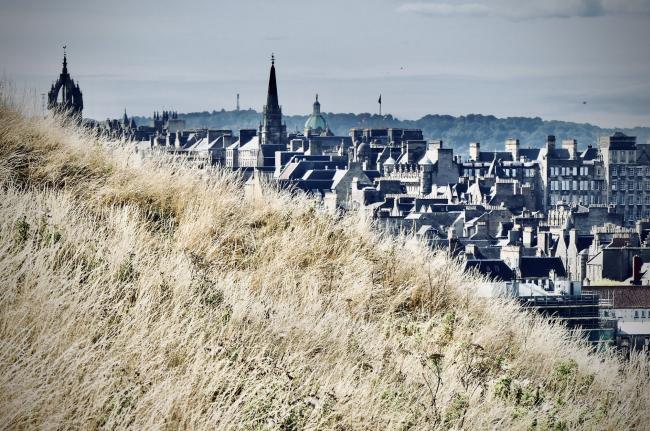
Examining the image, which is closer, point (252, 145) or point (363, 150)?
point (363, 150)

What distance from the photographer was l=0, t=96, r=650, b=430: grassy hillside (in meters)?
5.03

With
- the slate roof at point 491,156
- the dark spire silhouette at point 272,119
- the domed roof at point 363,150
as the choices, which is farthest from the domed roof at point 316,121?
the domed roof at point 363,150

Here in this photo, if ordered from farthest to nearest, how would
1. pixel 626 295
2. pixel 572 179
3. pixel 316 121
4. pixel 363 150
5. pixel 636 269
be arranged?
pixel 316 121, pixel 363 150, pixel 572 179, pixel 636 269, pixel 626 295

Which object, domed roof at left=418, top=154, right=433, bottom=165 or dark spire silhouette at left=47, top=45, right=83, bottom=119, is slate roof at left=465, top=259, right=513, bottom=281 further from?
domed roof at left=418, top=154, right=433, bottom=165

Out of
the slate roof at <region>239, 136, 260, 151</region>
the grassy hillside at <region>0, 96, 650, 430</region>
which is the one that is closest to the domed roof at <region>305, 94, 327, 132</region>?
the slate roof at <region>239, 136, 260, 151</region>

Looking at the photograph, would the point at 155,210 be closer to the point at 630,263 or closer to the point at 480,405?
the point at 480,405

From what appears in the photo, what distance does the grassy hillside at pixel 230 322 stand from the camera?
16.5 feet

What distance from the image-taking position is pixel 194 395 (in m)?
5.11

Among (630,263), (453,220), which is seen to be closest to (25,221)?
(630,263)

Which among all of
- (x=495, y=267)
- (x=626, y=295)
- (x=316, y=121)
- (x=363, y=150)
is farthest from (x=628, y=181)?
(x=316, y=121)

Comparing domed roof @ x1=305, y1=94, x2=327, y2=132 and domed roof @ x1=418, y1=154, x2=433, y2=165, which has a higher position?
domed roof @ x1=305, y1=94, x2=327, y2=132

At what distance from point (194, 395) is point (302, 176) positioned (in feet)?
339

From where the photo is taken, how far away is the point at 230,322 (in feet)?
20.3

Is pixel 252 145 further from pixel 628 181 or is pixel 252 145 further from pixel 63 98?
pixel 63 98
